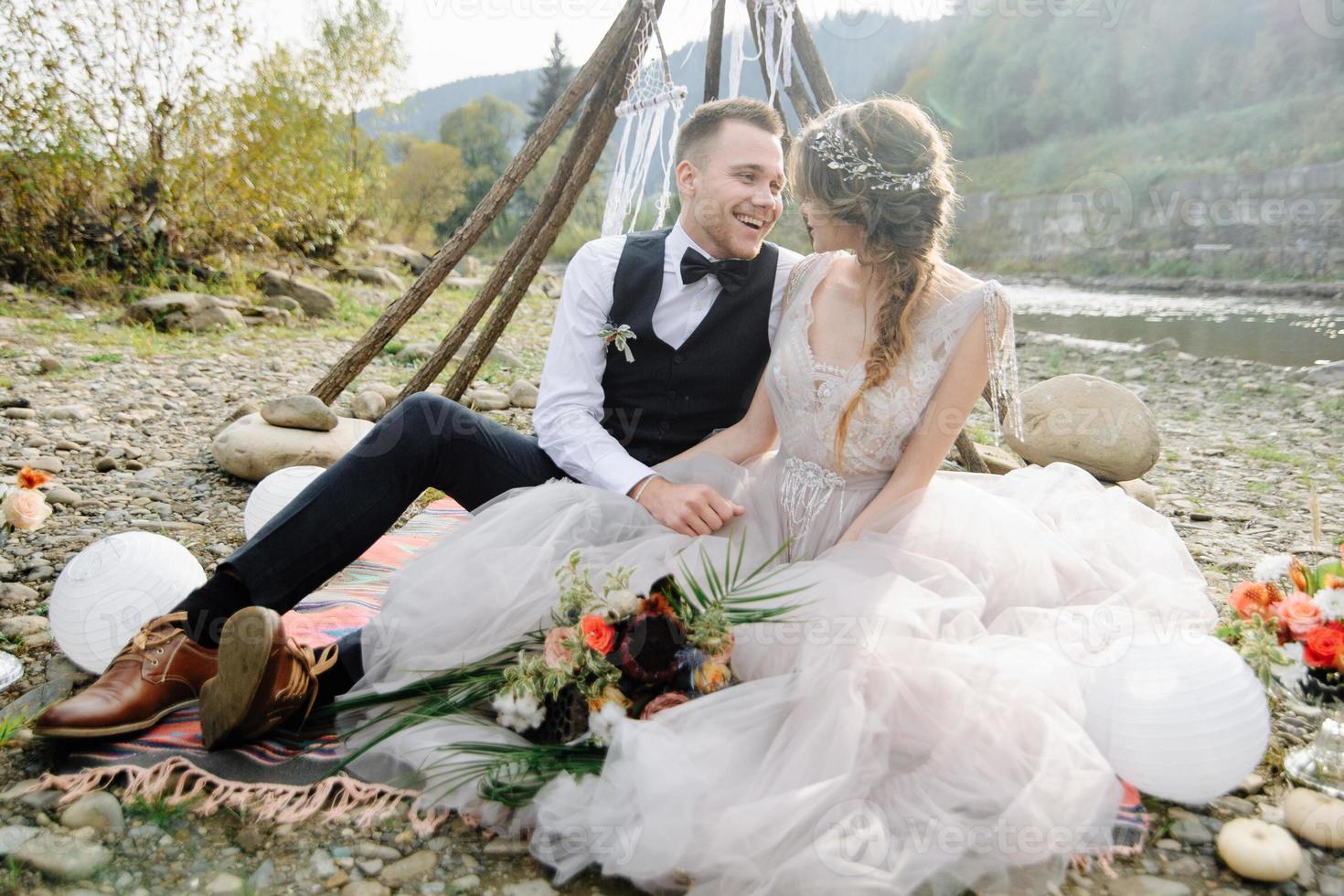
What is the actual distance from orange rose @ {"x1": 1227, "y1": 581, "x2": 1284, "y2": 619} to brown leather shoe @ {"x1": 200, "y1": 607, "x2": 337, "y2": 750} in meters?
2.34

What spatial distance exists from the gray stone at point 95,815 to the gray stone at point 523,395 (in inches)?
184

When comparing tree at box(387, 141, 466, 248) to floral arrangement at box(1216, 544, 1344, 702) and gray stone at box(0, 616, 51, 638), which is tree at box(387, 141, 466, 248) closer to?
gray stone at box(0, 616, 51, 638)

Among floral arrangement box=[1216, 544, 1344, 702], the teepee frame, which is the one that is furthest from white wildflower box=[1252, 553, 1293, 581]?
the teepee frame

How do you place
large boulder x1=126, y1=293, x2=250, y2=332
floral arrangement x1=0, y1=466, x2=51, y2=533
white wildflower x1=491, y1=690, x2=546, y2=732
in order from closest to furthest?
1. white wildflower x1=491, y1=690, x2=546, y2=732
2. floral arrangement x1=0, y1=466, x2=51, y2=533
3. large boulder x1=126, y1=293, x2=250, y2=332

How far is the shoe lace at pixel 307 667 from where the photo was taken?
2.20 meters

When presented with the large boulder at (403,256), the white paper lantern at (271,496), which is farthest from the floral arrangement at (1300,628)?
the large boulder at (403,256)

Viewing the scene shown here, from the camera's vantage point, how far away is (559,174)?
196 inches

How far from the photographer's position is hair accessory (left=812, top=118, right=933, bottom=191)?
257 cm

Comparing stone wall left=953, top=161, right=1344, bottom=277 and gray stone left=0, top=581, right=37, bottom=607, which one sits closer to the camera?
gray stone left=0, top=581, right=37, bottom=607

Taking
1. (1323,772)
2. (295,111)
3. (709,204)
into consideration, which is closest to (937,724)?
(1323,772)

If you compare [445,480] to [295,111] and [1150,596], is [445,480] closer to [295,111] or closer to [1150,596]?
[1150,596]

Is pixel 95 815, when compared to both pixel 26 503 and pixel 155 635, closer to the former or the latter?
pixel 155 635

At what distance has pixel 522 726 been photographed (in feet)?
7.10

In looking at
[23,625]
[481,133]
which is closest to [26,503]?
[23,625]
